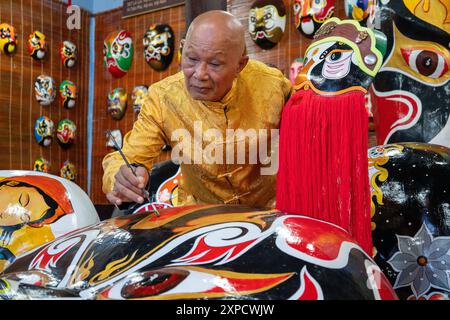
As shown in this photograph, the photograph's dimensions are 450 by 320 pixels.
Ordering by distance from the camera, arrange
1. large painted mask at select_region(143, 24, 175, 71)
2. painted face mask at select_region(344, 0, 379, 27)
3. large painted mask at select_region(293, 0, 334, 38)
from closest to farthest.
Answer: painted face mask at select_region(344, 0, 379, 27)
large painted mask at select_region(293, 0, 334, 38)
large painted mask at select_region(143, 24, 175, 71)

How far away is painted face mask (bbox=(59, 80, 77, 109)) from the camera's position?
4742 millimetres

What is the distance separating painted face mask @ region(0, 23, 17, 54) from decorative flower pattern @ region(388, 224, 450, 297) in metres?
3.83

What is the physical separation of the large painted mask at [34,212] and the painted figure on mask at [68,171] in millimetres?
3216

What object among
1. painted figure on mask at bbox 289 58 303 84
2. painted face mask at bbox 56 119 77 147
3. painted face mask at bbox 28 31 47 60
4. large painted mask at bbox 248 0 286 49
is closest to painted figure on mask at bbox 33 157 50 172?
painted face mask at bbox 56 119 77 147

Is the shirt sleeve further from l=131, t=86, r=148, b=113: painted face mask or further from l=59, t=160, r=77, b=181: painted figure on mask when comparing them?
l=59, t=160, r=77, b=181: painted figure on mask

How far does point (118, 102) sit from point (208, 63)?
3.40 metres

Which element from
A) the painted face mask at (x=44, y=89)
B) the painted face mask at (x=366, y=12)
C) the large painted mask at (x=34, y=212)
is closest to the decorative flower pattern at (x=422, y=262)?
the painted face mask at (x=366, y=12)

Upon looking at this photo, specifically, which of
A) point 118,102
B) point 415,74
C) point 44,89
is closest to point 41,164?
point 44,89

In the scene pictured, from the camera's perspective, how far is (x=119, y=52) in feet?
15.2

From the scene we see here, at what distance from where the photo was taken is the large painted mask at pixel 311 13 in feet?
11.0

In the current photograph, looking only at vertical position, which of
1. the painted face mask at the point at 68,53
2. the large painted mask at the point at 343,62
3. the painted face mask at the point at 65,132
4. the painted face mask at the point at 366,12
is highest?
the painted face mask at the point at 68,53

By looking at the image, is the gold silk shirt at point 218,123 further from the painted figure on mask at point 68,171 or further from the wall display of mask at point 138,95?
the painted figure on mask at point 68,171

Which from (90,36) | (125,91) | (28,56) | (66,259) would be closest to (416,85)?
(66,259)
